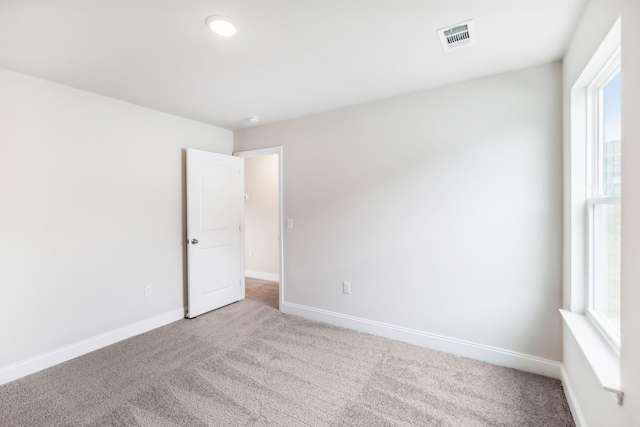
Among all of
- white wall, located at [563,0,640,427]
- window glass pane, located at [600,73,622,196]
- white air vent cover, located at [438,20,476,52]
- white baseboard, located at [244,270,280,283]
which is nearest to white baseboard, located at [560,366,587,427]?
white wall, located at [563,0,640,427]

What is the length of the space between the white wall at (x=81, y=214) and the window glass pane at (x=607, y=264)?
3.66 m

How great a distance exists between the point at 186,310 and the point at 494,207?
3.41m

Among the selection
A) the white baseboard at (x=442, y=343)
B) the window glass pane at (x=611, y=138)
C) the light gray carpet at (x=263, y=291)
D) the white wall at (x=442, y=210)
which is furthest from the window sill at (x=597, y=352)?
the light gray carpet at (x=263, y=291)

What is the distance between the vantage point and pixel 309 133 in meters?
3.24

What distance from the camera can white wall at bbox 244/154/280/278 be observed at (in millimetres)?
4941

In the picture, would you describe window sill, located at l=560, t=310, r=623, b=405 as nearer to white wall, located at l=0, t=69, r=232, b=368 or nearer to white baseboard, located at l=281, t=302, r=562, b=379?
white baseboard, located at l=281, t=302, r=562, b=379

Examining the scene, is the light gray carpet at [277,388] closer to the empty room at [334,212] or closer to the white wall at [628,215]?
the empty room at [334,212]

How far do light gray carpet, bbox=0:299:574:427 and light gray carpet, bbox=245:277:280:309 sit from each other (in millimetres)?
1118

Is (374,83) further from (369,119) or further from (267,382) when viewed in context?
(267,382)

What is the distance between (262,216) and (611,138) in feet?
14.6

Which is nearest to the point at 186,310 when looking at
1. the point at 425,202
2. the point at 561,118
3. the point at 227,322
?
the point at 227,322

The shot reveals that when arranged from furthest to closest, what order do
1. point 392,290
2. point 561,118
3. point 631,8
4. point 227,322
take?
1. point 227,322
2. point 392,290
3. point 561,118
4. point 631,8

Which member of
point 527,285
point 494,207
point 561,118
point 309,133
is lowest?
point 527,285

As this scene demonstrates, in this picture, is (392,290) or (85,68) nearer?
(85,68)
